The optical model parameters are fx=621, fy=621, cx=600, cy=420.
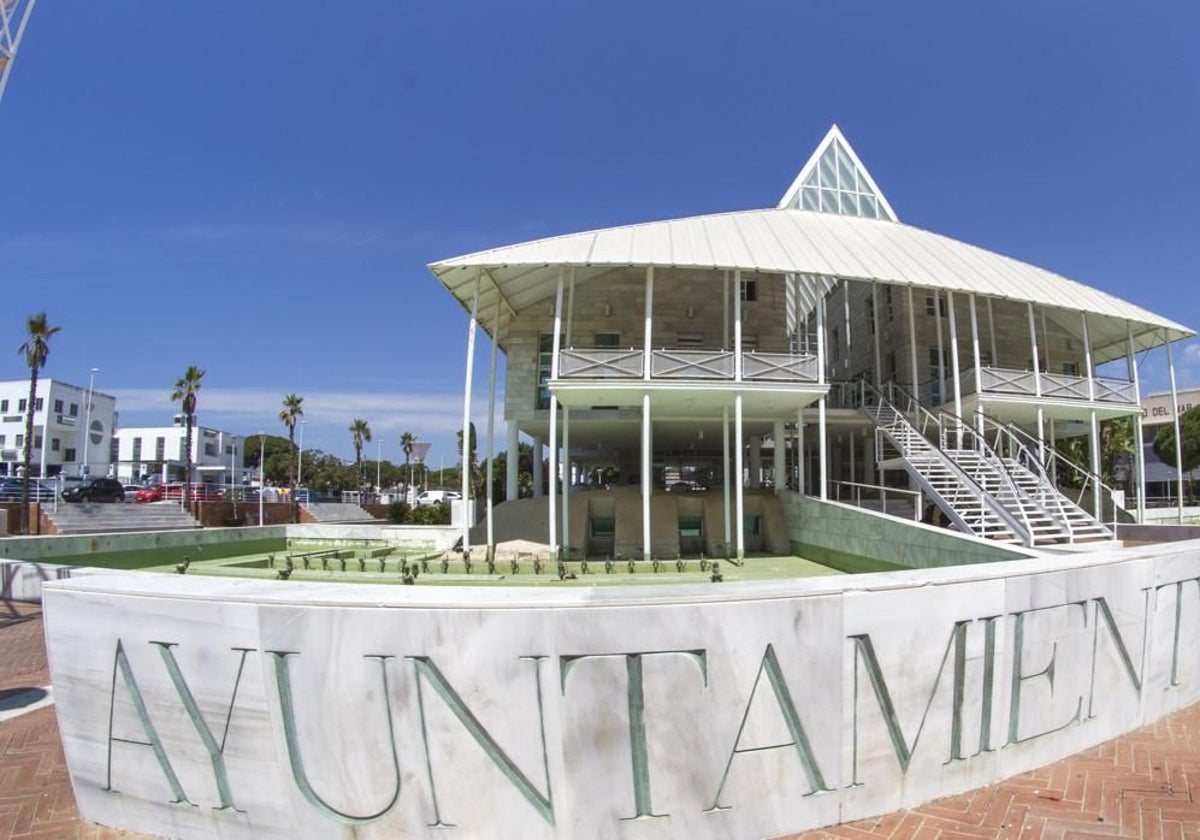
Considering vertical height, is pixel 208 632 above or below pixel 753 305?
below

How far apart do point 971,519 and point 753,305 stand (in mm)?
11512

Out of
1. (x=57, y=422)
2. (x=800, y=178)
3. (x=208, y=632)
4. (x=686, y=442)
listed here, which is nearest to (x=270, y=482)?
(x=57, y=422)

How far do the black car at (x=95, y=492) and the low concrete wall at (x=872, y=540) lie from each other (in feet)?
121

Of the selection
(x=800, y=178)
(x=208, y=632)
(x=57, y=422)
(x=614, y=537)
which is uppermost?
(x=800, y=178)

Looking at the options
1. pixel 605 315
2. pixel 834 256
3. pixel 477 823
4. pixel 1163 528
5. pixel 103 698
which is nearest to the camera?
pixel 477 823

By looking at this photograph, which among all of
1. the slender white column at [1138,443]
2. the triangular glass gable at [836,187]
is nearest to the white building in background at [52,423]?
the triangular glass gable at [836,187]

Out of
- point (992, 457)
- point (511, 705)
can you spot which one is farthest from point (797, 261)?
point (511, 705)

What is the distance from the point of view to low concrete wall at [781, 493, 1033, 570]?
10.5 m

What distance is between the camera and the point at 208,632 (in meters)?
3.45

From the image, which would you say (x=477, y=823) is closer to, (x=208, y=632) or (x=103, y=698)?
(x=208, y=632)

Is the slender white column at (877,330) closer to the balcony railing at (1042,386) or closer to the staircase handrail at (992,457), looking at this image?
the balcony railing at (1042,386)

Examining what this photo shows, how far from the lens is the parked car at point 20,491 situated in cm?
3016

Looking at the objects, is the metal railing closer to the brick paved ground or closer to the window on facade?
the window on facade

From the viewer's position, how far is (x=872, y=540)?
14031 millimetres
